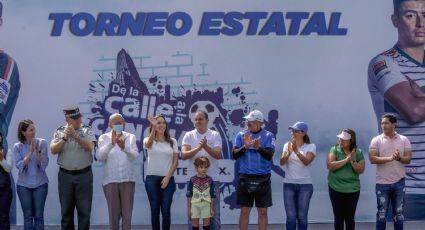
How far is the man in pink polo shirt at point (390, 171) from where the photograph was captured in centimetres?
921

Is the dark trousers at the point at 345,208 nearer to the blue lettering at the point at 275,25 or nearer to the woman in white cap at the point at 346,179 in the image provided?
the woman in white cap at the point at 346,179

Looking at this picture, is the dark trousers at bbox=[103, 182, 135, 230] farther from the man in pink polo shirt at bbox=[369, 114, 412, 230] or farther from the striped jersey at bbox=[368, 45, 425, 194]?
the striped jersey at bbox=[368, 45, 425, 194]

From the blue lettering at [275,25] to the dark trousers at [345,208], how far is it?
2.72 m

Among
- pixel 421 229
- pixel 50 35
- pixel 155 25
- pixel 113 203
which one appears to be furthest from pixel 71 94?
pixel 421 229

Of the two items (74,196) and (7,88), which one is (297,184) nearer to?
(74,196)

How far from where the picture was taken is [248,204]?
363 inches

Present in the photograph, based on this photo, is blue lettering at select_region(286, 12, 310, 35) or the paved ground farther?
blue lettering at select_region(286, 12, 310, 35)

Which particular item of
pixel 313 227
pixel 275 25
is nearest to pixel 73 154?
pixel 275 25

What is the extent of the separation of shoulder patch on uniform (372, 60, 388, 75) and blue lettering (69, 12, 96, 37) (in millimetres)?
4123

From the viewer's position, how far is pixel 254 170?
9.17 meters

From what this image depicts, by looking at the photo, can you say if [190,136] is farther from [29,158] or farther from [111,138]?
[29,158]

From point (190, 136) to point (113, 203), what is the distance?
127 cm

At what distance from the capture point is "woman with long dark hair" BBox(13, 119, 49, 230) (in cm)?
931

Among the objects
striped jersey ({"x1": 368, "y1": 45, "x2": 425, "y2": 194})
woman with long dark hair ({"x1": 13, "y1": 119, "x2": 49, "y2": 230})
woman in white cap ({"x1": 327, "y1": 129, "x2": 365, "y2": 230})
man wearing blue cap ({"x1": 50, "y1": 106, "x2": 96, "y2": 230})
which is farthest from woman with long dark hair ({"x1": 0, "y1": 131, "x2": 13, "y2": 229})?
striped jersey ({"x1": 368, "y1": 45, "x2": 425, "y2": 194})
